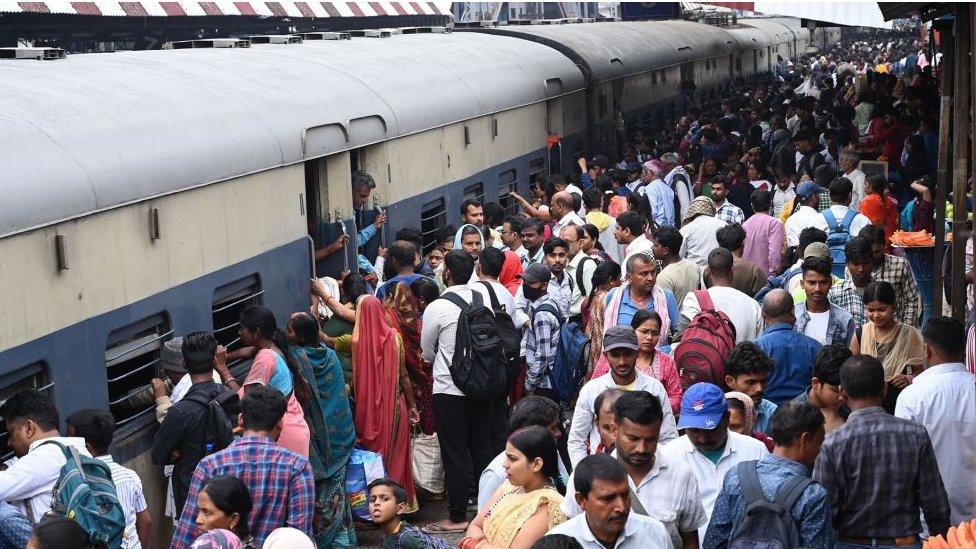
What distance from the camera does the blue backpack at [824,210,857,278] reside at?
9.01 meters

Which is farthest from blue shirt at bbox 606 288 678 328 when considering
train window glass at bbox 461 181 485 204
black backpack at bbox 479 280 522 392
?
train window glass at bbox 461 181 485 204

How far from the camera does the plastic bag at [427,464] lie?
8422 millimetres

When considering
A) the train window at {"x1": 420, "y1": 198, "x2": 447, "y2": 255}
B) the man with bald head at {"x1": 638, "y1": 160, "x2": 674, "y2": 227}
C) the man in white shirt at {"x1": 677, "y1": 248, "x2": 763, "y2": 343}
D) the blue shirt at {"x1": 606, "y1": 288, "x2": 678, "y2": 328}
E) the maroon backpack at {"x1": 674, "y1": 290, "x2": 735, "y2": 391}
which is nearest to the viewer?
the maroon backpack at {"x1": 674, "y1": 290, "x2": 735, "y2": 391}

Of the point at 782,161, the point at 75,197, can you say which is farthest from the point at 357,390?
the point at 782,161

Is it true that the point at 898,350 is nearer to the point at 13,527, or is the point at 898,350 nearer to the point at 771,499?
the point at 771,499

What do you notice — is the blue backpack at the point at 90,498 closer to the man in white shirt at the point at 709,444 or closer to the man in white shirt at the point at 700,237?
the man in white shirt at the point at 709,444

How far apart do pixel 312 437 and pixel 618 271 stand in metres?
2.09

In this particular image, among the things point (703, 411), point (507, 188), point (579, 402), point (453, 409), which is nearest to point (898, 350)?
point (579, 402)

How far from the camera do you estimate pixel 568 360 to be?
7.94 meters

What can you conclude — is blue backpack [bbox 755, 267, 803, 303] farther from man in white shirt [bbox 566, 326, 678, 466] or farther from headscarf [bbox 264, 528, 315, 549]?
headscarf [bbox 264, 528, 315, 549]

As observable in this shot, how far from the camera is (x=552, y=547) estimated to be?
3.87 meters

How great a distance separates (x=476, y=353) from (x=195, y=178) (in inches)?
71.0

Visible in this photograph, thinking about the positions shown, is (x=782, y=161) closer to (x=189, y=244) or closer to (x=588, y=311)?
(x=588, y=311)

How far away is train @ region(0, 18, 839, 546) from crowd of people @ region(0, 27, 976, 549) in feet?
0.85
